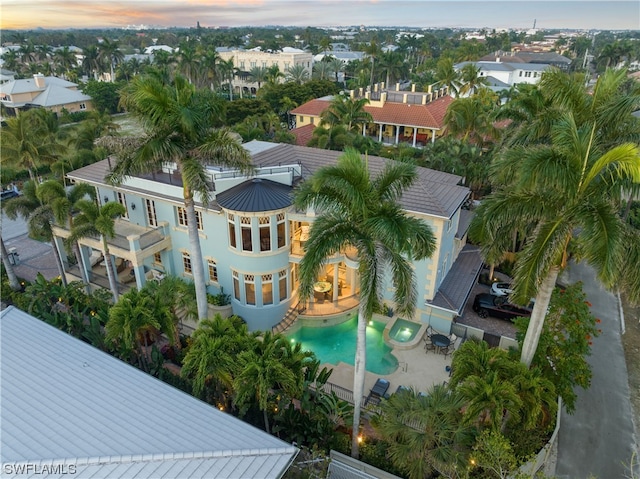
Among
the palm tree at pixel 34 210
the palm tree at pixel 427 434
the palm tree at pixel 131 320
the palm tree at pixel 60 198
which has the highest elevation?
the palm tree at pixel 60 198

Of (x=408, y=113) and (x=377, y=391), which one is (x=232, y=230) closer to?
(x=377, y=391)

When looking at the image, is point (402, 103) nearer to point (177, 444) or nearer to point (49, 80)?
point (177, 444)

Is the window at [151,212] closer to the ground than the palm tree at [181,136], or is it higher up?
closer to the ground

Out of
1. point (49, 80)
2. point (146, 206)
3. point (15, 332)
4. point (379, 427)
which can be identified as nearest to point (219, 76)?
point (49, 80)

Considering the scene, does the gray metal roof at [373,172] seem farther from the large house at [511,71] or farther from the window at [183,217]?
the large house at [511,71]

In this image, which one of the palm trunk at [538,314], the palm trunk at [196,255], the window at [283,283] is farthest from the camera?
the window at [283,283]

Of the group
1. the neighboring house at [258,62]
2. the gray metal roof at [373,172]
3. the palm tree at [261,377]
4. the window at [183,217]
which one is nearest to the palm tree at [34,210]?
the gray metal roof at [373,172]

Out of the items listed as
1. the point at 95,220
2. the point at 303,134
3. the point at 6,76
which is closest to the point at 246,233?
the point at 95,220
